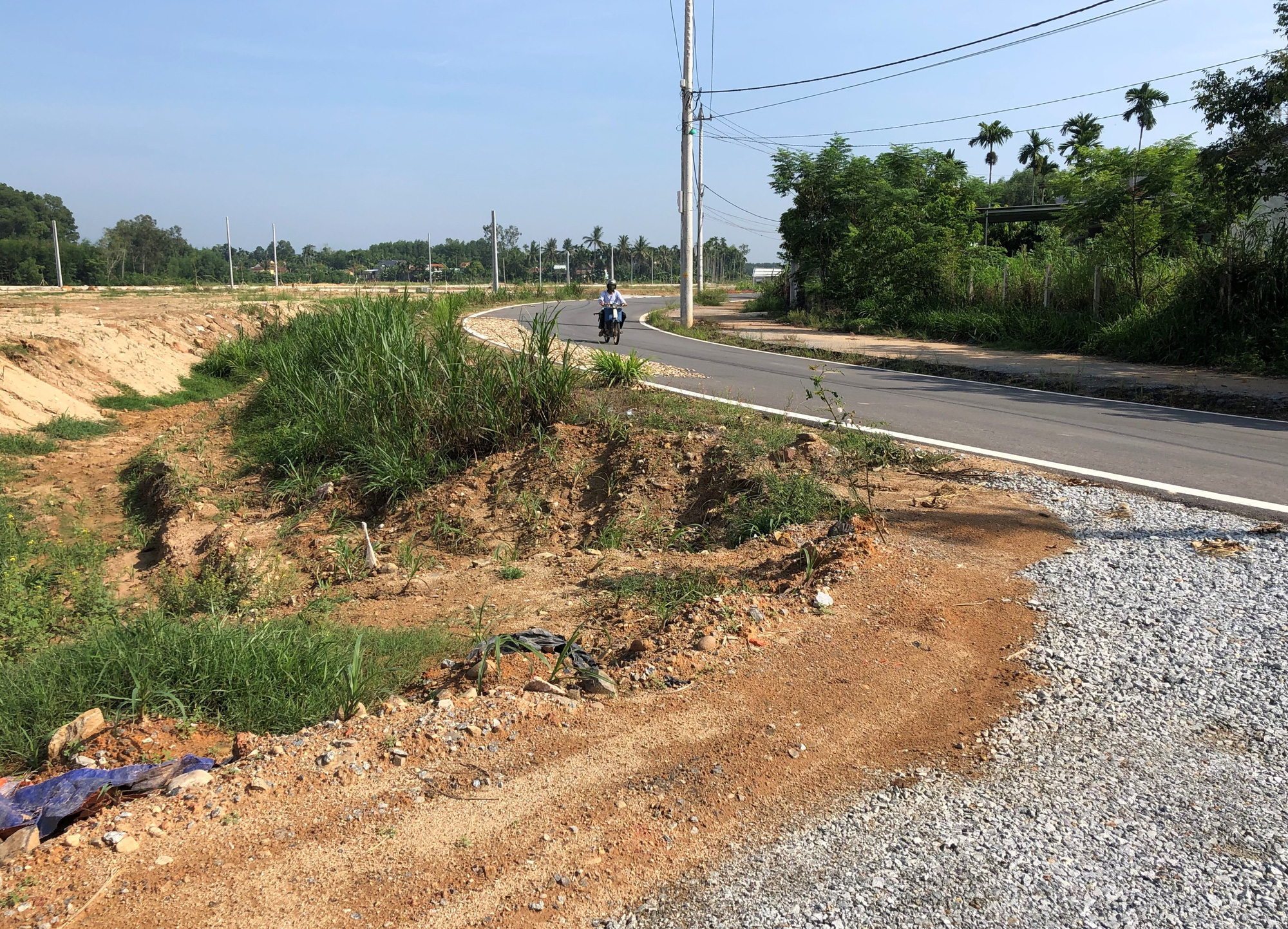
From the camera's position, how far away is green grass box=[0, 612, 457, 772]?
4090mm

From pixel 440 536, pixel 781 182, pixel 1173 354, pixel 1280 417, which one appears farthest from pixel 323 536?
pixel 781 182

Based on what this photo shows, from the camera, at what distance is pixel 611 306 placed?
18.0 metres

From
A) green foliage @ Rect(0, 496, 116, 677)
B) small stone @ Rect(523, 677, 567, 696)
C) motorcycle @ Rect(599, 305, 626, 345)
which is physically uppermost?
motorcycle @ Rect(599, 305, 626, 345)

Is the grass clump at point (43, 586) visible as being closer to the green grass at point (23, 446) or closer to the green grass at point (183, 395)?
the green grass at point (23, 446)

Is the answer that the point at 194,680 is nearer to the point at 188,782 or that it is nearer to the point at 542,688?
the point at 188,782

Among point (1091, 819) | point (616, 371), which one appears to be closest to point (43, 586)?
point (616, 371)

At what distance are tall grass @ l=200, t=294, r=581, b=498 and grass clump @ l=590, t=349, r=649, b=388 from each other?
2.09 ft

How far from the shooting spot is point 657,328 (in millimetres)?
24484

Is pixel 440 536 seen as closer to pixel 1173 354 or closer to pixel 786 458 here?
pixel 786 458

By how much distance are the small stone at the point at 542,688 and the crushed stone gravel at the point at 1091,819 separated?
1367 millimetres

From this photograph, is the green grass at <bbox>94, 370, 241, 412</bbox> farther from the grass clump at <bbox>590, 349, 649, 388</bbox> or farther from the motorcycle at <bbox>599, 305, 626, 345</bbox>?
the grass clump at <bbox>590, 349, 649, 388</bbox>

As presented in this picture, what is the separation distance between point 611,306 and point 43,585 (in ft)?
41.1

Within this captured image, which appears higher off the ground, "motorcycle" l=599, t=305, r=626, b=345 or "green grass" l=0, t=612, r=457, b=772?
"motorcycle" l=599, t=305, r=626, b=345

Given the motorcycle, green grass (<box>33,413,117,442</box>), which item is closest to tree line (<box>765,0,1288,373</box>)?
the motorcycle
